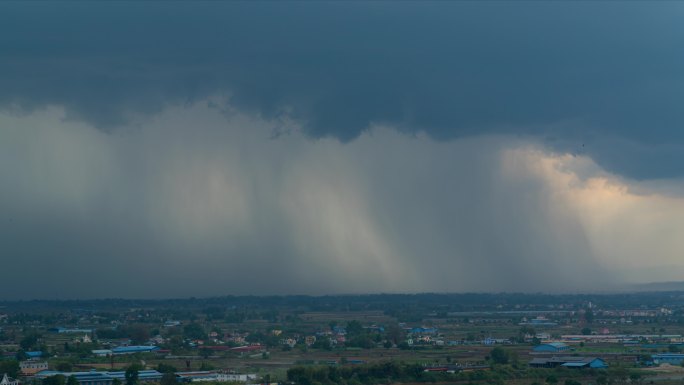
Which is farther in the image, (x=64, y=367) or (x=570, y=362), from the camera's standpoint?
(x=570, y=362)

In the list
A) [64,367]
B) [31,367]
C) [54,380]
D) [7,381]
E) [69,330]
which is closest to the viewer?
[54,380]

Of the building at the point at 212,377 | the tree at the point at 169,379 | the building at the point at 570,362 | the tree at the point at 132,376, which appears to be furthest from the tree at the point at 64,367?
the building at the point at 570,362

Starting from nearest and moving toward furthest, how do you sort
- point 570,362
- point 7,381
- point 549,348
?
point 7,381 → point 570,362 → point 549,348

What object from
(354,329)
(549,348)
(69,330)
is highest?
(69,330)

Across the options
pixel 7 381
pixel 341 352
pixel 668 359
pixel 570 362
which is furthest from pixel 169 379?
pixel 668 359

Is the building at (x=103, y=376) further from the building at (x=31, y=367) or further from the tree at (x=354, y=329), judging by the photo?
the tree at (x=354, y=329)

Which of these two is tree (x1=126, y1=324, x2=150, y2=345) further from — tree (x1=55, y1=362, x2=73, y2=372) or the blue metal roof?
tree (x1=55, y1=362, x2=73, y2=372)

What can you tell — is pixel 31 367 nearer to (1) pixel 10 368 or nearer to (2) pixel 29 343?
(1) pixel 10 368
